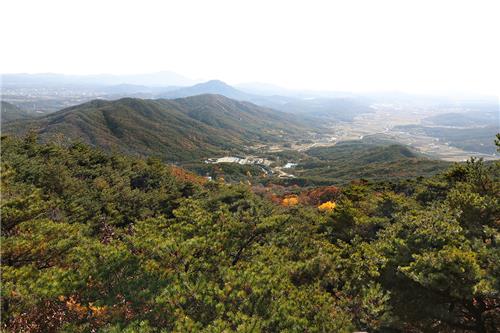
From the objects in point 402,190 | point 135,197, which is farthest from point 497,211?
point 402,190

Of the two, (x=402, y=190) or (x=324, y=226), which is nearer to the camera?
(x=324, y=226)

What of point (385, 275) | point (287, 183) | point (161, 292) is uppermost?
point (161, 292)

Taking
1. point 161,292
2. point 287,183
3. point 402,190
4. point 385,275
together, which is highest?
point 161,292

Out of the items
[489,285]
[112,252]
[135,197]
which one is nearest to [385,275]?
[489,285]

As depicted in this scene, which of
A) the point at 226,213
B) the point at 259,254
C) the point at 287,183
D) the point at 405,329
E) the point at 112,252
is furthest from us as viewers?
the point at 287,183

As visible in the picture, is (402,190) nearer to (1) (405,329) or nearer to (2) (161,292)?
(1) (405,329)

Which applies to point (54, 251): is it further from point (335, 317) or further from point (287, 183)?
point (287, 183)

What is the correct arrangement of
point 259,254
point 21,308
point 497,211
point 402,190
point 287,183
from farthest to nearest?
point 287,183, point 402,190, point 497,211, point 259,254, point 21,308

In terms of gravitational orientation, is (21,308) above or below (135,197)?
above

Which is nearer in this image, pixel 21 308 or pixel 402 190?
pixel 21 308
